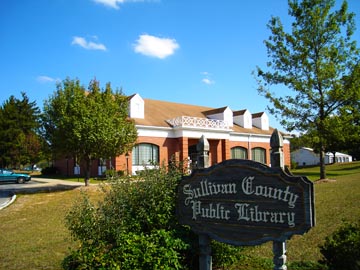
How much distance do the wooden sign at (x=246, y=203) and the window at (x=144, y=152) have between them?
77.3 feet

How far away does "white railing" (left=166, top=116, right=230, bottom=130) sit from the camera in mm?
30844

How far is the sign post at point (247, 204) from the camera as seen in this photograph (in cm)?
444

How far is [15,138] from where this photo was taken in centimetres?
5097

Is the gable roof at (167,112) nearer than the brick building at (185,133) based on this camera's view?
No

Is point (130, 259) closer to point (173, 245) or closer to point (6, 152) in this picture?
point (173, 245)

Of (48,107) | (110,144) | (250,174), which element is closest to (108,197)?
(250,174)

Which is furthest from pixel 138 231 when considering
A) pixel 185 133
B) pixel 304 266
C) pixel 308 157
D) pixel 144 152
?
pixel 308 157

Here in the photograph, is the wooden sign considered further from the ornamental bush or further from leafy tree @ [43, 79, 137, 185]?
leafy tree @ [43, 79, 137, 185]

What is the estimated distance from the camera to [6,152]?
49.5 m

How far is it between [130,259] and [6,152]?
50.4m

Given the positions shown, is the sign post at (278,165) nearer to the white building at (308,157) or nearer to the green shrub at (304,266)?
the green shrub at (304,266)

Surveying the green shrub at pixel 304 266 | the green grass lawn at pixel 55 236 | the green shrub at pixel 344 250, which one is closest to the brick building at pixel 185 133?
the green grass lawn at pixel 55 236

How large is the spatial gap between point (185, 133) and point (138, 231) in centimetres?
2491

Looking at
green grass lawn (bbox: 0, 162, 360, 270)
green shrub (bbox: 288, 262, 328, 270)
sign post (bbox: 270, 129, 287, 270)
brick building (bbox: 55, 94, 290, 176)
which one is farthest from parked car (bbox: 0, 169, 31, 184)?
sign post (bbox: 270, 129, 287, 270)
